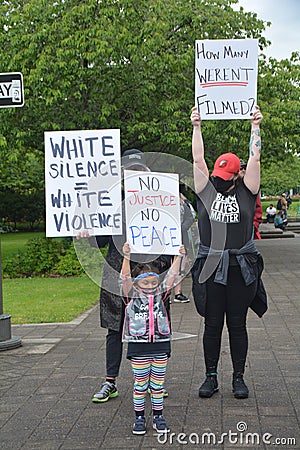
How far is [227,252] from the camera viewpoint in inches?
219

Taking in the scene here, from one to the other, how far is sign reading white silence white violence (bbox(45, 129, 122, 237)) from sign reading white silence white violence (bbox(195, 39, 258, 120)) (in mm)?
901

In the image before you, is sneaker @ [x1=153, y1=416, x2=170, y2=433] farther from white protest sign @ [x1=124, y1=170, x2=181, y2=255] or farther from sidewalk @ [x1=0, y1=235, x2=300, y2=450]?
white protest sign @ [x1=124, y1=170, x2=181, y2=255]

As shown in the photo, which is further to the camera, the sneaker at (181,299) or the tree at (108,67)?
the tree at (108,67)

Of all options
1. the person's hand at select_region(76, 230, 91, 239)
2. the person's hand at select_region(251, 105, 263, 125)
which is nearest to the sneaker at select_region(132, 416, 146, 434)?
the person's hand at select_region(76, 230, 91, 239)

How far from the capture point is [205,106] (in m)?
6.30

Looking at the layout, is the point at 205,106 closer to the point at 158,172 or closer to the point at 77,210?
the point at 158,172

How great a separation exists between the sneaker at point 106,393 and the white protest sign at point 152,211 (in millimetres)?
1146

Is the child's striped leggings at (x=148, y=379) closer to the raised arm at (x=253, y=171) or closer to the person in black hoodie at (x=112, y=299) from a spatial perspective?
the person in black hoodie at (x=112, y=299)

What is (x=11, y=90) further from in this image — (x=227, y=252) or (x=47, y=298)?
(x=47, y=298)

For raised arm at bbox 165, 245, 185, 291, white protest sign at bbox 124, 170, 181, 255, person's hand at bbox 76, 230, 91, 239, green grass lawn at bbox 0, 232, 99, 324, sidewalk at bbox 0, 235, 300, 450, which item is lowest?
green grass lawn at bbox 0, 232, 99, 324

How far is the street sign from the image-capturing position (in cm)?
738

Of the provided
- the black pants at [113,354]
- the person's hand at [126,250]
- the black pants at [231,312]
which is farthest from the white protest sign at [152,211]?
the black pants at [113,354]

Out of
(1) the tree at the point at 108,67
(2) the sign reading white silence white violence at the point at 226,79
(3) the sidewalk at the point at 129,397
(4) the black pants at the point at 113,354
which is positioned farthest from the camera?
(1) the tree at the point at 108,67

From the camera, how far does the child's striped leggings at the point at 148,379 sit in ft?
16.3
